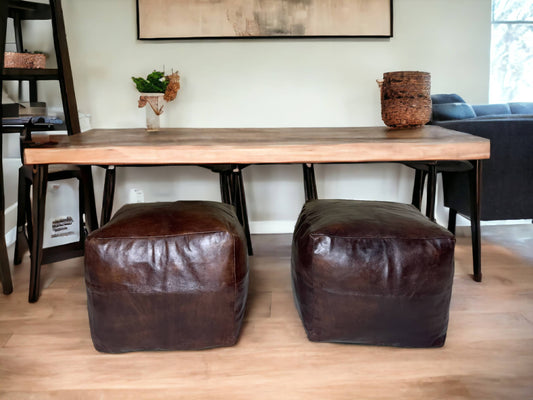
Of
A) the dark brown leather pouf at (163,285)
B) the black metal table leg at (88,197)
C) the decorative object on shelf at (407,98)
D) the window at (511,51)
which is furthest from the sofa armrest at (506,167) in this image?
the black metal table leg at (88,197)

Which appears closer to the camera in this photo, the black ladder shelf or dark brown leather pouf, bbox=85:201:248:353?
dark brown leather pouf, bbox=85:201:248:353

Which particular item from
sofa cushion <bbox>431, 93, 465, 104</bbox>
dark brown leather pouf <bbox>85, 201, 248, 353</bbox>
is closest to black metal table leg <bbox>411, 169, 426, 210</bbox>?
sofa cushion <bbox>431, 93, 465, 104</bbox>

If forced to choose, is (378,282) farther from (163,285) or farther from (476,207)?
Result: (476,207)

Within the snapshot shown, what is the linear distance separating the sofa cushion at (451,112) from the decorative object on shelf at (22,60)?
6.87 ft

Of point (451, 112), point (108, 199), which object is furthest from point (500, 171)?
point (108, 199)

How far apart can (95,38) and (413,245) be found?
230cm

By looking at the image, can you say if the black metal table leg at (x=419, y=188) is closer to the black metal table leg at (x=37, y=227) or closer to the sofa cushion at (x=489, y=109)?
the sofa cushion at (x=489, y=109)

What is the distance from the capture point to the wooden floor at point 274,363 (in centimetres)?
156

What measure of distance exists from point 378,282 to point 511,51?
2.96 metres

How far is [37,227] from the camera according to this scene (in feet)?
7.33

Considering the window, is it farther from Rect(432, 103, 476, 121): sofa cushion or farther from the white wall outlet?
the white wall outlet

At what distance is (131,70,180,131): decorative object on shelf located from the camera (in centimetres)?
272

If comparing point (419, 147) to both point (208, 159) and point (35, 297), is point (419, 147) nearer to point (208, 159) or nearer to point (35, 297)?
point (208, 159)

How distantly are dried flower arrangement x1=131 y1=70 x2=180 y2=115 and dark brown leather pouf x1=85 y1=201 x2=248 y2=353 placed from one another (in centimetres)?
111
